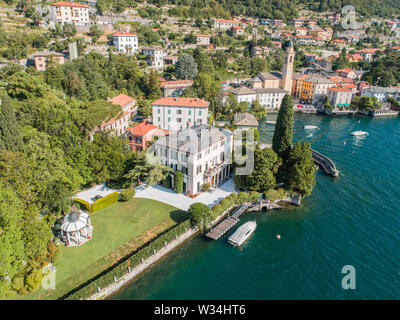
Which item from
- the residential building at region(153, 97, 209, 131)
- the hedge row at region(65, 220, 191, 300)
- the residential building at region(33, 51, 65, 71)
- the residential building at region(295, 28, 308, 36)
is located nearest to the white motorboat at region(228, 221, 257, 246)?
the hedge row at region(65, 220, 191, 300)

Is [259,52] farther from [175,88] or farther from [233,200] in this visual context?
[233,200]

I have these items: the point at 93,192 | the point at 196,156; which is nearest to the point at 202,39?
the point at 196,156

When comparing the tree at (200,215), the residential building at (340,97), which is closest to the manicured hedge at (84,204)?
the tree at (200,215)

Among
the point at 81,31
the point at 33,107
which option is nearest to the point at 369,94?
the point at 33,107

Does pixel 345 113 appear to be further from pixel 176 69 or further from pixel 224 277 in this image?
pixel 224 277

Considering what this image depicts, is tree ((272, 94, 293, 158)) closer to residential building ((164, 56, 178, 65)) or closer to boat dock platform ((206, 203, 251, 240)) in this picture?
boat dock platform ((206, 203, 251, 240))
